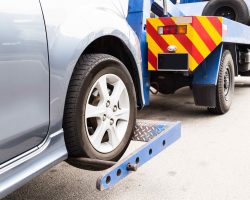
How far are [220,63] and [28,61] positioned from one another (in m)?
3.18

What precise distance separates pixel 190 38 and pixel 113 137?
75.6 inches

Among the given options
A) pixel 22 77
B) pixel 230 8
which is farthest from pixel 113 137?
pixel 230 8

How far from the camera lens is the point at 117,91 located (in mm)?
2129

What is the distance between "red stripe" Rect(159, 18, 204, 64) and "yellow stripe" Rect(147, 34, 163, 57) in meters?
0.22

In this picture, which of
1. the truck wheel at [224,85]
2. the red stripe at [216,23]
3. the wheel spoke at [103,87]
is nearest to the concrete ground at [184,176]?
the truck wheel at [224,85]

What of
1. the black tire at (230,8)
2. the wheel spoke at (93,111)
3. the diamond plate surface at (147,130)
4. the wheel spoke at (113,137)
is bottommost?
the diamond plate surface at (147,130)

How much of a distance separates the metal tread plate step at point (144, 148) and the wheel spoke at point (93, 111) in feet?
0.95

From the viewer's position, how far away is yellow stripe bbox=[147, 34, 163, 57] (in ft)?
12.5

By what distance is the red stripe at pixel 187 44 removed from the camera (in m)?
3.68

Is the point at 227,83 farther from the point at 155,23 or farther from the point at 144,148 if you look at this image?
the point at 144,148

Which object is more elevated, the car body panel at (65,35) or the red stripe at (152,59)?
the car body panel at (65,35)

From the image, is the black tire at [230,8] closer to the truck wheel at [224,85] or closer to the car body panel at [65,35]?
the truck wheel at [224,85]

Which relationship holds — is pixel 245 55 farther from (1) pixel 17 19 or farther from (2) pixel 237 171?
(1) pixel 17 19

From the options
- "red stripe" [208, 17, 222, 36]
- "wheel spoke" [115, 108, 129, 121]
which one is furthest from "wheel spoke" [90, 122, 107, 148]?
"red stripe" [208, 17, 222, 36]
